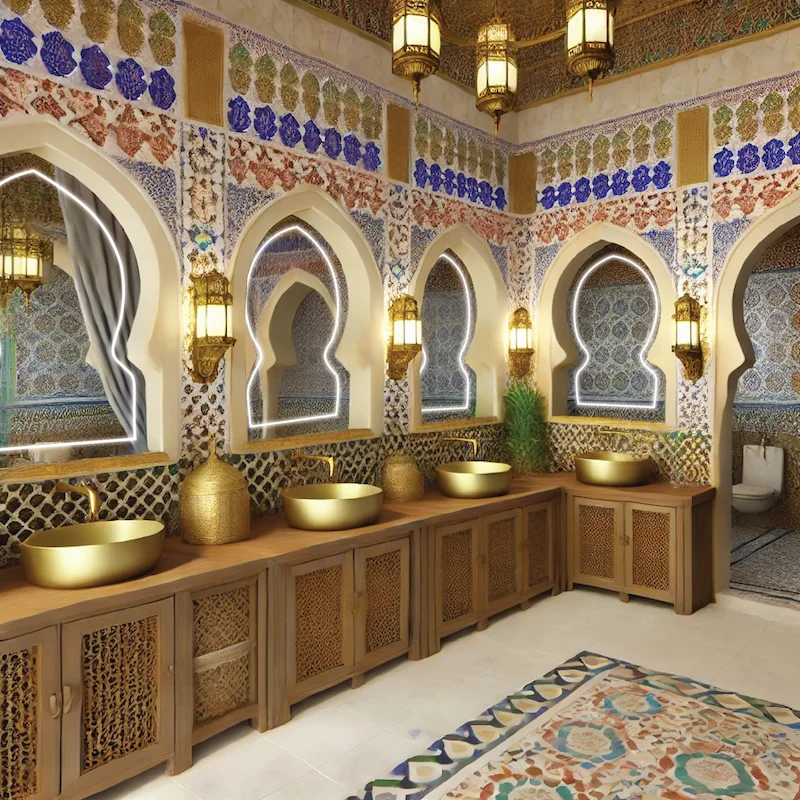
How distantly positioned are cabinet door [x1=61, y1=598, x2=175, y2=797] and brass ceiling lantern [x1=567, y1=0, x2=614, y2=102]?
117 inches

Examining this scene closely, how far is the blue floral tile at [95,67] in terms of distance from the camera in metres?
3.62

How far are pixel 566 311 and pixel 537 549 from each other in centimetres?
243

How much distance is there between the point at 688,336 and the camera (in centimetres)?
549

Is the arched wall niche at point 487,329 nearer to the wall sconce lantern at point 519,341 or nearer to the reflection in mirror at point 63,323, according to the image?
the wall sconce lantern at point 519,341

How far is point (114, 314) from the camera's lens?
420cm

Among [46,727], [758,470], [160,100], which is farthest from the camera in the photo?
[758,470]

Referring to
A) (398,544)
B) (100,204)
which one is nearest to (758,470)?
(398,544)

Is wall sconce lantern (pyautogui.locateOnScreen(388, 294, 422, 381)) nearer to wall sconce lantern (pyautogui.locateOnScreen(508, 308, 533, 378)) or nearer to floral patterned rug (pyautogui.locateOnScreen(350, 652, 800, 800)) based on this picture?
wall sconce lantern (pyautogui.locateOnScreen(508, 308, 533, 378))

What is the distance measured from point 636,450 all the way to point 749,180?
2.25 m

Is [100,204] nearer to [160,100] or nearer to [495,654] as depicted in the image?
Result: [160,100]

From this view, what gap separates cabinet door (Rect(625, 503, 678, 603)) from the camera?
5309mm

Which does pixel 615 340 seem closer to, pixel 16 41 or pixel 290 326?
pixel 290 326

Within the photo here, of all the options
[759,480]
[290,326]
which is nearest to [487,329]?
[290,326]

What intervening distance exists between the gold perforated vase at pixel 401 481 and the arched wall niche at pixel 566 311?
195 centimetres
